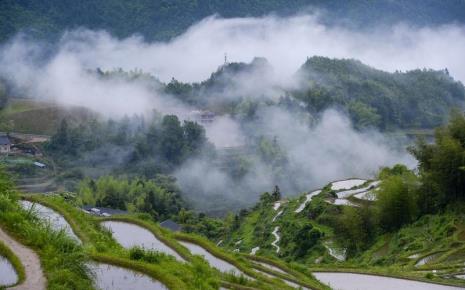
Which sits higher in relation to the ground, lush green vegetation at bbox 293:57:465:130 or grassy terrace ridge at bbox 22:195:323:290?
lush green vegetation at bbox 293:57:465:130

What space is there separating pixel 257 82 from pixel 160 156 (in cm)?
4276

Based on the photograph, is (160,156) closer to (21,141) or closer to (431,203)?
(21,141)

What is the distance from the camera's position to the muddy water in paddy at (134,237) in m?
14.4

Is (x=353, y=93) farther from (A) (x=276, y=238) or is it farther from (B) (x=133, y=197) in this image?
(A) (x=276, y=238)

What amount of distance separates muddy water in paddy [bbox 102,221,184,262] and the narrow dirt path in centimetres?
382

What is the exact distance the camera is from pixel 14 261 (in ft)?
33.0

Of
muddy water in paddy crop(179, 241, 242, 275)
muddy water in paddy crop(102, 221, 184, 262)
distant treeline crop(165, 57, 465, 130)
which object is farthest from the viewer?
distant treeline crop(165, 57, 465, 130)

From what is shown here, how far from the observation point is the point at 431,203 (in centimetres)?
2764

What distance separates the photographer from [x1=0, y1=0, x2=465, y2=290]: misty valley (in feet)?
43.4

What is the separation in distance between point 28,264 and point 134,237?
5.46 m

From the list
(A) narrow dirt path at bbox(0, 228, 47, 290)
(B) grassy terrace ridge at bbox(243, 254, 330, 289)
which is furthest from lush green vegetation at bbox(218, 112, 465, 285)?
(A) narrow dirt path at bbox(0, 228, 47, 290)

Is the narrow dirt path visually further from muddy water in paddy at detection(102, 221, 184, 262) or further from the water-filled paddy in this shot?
muddy water in paddy at detection(102, 221, 184, 262)

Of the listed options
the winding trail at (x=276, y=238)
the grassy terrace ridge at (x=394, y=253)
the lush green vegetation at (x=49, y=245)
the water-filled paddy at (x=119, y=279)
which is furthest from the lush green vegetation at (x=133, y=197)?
the water-filled paddy at (x=119, y=279)

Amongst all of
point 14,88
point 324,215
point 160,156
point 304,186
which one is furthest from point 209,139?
point 324,215
